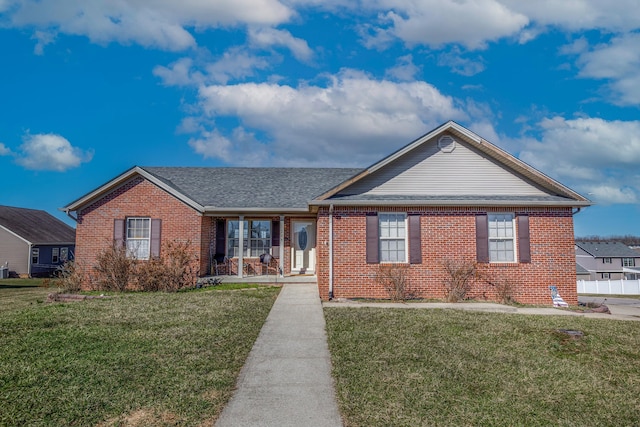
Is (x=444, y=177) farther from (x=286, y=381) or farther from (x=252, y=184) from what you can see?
(x=286, y=381)

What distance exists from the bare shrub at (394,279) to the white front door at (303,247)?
5.21 metres

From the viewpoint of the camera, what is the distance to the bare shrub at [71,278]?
14.6 metres

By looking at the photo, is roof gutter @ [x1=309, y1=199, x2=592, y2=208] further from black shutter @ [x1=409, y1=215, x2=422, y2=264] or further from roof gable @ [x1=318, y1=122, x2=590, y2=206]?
black shutter @ [x1=409, y1=215, x2=422, y2=264]

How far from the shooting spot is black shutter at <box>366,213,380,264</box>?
13.0 m

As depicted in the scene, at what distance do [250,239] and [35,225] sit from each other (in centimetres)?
2573

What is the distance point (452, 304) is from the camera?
12.1 meters

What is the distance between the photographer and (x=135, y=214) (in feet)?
52.6

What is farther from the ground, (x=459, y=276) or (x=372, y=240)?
(x=372, y=240)

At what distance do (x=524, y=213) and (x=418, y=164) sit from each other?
11.6ft

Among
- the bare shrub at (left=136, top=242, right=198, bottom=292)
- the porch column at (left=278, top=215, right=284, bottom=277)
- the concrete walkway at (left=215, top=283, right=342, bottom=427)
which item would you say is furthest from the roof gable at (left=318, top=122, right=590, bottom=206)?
the bare shrub at (left=136, top=242, right=198, bottom=292)

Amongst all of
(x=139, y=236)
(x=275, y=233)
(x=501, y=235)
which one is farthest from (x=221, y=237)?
(x=501, y=235)

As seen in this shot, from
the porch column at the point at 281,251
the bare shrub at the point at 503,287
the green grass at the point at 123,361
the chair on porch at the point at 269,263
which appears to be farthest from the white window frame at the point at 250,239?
the bare shrub at the point at 503,287

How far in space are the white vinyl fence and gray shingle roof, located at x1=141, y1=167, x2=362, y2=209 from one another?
27.7 meters

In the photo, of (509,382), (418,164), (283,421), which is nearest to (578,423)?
(509,382)
